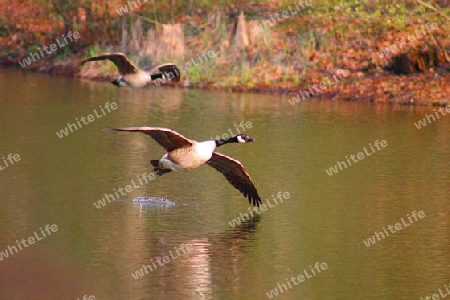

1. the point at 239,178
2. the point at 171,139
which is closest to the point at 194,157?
the point at 171,139

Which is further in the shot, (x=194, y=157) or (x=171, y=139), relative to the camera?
(x=171, y=139)

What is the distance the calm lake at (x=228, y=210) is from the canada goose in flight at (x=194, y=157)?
1.62 feet

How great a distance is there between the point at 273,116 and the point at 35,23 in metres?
17.0

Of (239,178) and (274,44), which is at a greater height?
(239,178)

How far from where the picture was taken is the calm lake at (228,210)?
14.5m

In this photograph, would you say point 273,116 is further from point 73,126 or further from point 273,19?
point 273,19

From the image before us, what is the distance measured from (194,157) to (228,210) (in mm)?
1640

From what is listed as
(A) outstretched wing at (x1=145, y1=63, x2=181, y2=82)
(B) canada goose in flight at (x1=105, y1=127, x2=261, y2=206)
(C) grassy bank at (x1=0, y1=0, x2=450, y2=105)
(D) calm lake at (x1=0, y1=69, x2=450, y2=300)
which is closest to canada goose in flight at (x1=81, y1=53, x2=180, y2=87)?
(A) outstretched wing at (x1=145, y1=63, x2=181, y2=82)

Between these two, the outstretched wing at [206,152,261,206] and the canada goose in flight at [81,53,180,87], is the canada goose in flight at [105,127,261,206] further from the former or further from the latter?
the canada goose in flight at [81,53,180,87]

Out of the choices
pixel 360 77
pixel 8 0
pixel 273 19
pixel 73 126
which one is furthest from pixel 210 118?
pixel 8 0

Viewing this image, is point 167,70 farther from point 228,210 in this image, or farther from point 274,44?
point 274,44

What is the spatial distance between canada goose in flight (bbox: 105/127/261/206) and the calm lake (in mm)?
Answer: 493

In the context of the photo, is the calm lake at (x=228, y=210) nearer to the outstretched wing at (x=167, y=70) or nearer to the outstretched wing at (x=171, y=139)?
the outstretched wing at (x=171, y=139)

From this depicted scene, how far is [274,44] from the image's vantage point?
38.9 metres
